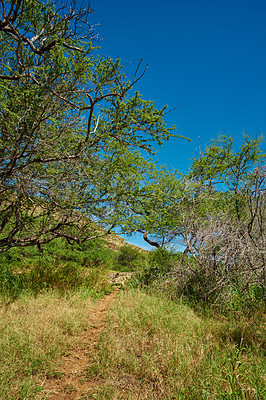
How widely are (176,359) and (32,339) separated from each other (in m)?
2.34

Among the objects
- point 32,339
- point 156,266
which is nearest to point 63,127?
point 32,339

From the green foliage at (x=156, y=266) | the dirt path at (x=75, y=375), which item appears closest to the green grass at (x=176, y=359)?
the dirt path at (x=75, y=375)

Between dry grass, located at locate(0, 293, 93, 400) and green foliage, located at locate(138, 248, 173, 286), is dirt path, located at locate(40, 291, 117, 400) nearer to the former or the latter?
dry grass, located at locate(0, 293, 93, 400)

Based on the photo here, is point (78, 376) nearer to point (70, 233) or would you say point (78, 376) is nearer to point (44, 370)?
point (44, 370)

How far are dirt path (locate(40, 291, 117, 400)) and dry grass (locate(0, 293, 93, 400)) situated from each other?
139 mm

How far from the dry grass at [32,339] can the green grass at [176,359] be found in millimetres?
698

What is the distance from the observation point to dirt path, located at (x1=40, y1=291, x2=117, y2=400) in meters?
2.96

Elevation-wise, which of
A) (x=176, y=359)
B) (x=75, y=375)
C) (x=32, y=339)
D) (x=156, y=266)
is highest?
(x=156, y=266)

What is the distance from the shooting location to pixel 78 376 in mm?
3350

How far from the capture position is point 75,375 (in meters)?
3.36

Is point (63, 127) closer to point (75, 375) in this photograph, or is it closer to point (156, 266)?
point (75, 375)

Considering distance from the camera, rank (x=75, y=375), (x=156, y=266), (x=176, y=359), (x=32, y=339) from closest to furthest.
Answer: (x=176, y=359) → (x=75, y=375) → (x=32, y=339) → (x=156, y=266)

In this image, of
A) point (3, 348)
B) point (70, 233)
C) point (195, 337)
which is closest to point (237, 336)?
point (195, 337)

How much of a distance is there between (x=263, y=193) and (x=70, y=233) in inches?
206
